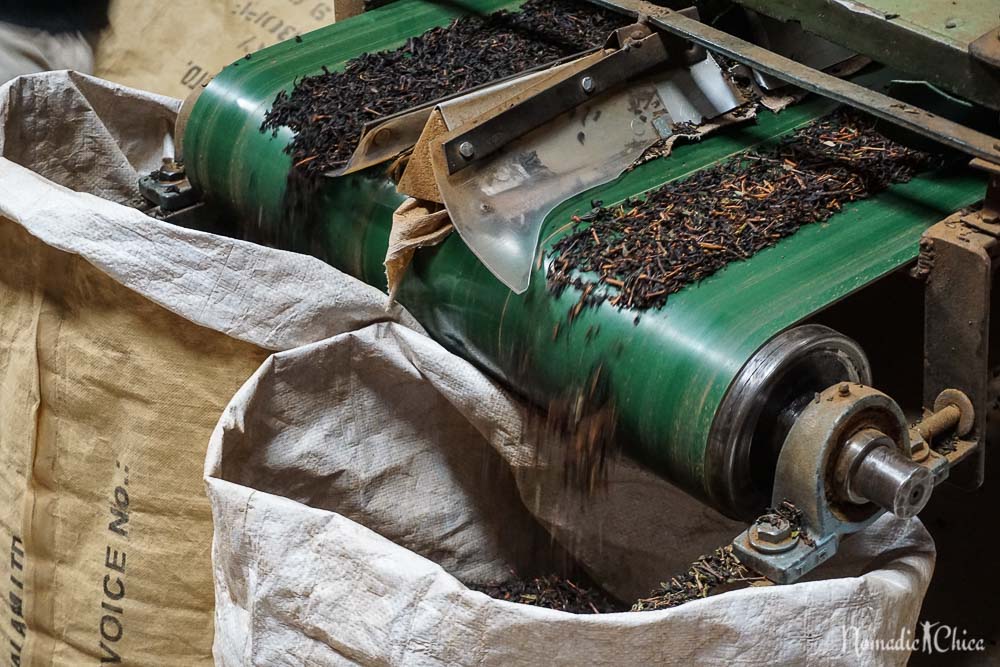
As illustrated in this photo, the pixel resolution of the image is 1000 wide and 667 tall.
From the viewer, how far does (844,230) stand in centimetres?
136

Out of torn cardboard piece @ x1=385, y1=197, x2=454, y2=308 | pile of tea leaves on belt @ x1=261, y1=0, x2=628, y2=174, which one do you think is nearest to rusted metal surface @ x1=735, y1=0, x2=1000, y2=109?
pile of tea leaves on belt @ x1=261, y1=0, x2=628, y2=174

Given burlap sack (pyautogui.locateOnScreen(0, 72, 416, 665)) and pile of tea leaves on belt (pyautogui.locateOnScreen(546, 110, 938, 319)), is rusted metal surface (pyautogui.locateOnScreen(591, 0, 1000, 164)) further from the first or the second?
burlap sack (pyautogui.locateOnScreen(0, 72, 416, 665))

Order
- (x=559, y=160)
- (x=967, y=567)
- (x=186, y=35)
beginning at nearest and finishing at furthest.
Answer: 1. (x=559, y=160)
2. (x=967, y=567)
3. (x=186, y=35)

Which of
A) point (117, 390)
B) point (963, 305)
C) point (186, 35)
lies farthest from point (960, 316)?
point (186, 35)

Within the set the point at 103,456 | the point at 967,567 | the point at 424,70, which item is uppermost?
the point at 424,70

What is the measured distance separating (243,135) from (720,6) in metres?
0.64

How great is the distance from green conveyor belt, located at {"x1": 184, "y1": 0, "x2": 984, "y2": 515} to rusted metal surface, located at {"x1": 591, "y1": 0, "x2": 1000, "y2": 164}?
0.33 ft

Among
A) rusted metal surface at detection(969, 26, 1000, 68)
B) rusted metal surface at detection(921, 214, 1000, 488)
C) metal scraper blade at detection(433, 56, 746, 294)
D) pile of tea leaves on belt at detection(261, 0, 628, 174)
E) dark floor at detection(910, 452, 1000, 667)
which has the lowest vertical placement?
dark floor at detection(910, 452, 1000, 667)

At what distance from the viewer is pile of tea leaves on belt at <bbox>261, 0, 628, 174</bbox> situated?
161 cm

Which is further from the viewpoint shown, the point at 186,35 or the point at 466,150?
the point at 186,35

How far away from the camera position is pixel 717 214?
4.53ft

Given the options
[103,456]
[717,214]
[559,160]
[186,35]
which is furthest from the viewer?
[186,35]

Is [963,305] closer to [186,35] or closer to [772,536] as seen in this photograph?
[772,536]

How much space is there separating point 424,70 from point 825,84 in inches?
21.0
